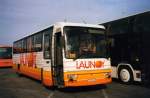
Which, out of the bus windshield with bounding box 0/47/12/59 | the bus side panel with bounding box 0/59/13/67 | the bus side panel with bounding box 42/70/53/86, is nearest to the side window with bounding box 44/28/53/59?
the bus side panel with bounding box 42/70/53/86

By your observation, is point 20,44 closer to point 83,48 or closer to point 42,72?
point 42,72

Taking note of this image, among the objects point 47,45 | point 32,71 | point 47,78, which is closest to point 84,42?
point 47,45

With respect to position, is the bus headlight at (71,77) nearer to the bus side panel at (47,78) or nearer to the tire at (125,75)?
the bus side panel at (47,78)

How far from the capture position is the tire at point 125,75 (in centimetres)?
1477

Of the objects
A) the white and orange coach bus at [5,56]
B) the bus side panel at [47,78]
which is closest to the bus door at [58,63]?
the bus side panel at [47,78]

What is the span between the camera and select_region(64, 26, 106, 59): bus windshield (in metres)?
12.3

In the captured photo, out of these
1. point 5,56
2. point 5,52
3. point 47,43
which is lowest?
point 5,56

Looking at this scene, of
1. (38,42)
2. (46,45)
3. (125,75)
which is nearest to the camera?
(46,45)

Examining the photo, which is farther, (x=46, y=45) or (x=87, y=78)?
(x=46, y=45)

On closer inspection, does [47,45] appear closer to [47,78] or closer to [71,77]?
[47,78]

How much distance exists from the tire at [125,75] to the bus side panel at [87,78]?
7.42ft

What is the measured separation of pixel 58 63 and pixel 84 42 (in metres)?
1.59

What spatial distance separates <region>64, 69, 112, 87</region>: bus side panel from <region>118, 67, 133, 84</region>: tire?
2261 mm

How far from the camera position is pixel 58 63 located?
42.9 feet
